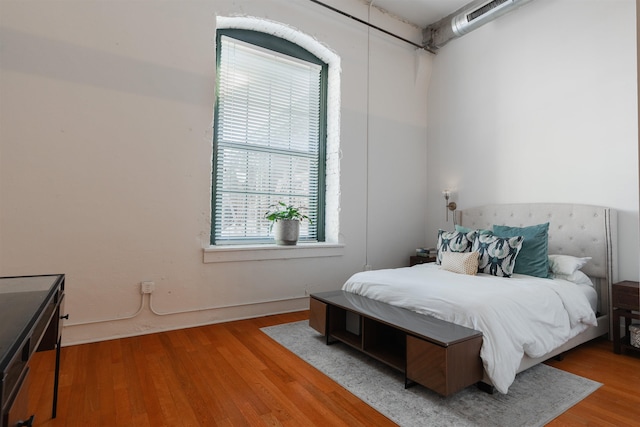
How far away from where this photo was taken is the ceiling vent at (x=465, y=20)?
11.5 feet

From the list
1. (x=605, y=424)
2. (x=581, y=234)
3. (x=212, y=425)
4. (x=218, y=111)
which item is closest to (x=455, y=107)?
(x=581, y=234)

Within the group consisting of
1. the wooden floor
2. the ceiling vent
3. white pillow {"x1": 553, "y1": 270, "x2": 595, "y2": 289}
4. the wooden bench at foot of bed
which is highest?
the ceiling vent

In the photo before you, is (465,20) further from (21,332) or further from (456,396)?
(21,332)

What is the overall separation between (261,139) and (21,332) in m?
3.00

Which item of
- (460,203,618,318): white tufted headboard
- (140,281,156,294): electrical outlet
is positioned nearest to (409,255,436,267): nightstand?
(460,203,618,318): white tufted headboard

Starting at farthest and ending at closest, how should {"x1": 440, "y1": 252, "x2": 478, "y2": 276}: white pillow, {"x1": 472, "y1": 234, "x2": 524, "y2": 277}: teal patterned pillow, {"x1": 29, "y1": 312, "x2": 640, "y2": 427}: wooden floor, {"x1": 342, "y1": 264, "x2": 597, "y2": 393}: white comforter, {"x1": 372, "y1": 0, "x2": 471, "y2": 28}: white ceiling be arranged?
{"x1": 372, "y1": 0, "x2": 471, "y2": 28}: white ceiling, {"x1": 440, "y1": 252, "x2": 478, "y2": 276}: white pillow, {"x1": 472, "y1": 234, "x2": 524, "y2": 277}: teal patterned pillow, {"x1": 342, "y1": 264, "x2": 597, "y2": 393}: white comforter, {"x1": 29, "y1": 312, "x2": 640, "y2": 427}: wooden floor

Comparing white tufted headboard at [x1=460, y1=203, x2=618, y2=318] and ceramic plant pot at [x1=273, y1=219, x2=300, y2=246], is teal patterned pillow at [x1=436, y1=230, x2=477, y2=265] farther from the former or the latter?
ceramic plant pot at [x1=273, y1=219, x2=300, y2=246]

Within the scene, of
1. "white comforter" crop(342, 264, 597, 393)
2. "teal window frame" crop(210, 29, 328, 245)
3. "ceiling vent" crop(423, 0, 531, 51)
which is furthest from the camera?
"ceiling vent" crop(423, 0, 531, 51)

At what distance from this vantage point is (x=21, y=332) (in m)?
0.88

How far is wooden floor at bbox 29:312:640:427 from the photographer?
5.60 ft

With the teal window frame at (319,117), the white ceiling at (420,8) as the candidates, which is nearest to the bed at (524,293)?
the teal window frame at (319,117)

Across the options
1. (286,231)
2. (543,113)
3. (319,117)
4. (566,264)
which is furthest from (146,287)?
(543,113)

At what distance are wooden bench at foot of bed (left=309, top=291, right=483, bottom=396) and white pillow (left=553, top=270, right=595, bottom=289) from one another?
4.87 ft

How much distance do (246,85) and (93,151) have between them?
160cm
